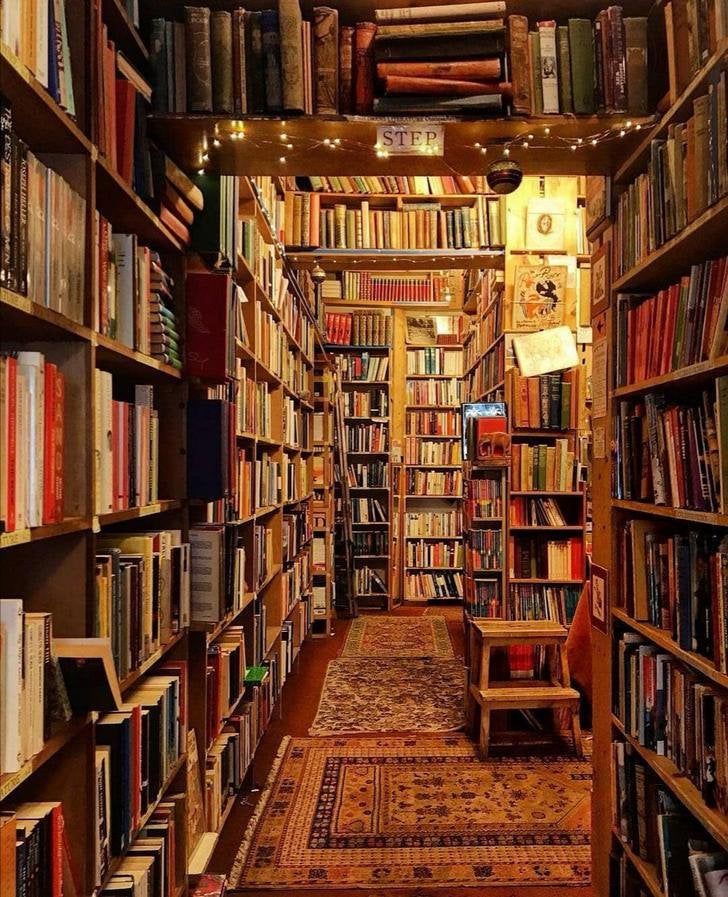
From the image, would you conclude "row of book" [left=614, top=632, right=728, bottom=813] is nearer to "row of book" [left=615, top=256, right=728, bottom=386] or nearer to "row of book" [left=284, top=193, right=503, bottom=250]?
"row of book" [left=615, top=256, right=728, bottom=386]

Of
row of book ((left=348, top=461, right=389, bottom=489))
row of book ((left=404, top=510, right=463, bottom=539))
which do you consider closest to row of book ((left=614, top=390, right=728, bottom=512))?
row of book ((left=348, top=461, right=389, bottom=489))

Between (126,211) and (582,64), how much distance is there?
120 centimetres

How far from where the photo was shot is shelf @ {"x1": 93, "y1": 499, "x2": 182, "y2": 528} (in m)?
1.34

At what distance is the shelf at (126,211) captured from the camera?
137cm

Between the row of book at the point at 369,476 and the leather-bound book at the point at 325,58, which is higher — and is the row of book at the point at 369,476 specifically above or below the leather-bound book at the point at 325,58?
below

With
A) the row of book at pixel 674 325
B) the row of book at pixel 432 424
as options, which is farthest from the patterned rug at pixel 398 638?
the row of book at pixel 674 325

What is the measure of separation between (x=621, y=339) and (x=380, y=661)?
131 inches

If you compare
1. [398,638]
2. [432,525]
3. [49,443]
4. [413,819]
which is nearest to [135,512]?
[49,443]

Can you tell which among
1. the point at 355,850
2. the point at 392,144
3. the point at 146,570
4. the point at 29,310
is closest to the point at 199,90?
the point at 392,144

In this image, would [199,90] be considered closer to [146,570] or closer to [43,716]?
[146,570]

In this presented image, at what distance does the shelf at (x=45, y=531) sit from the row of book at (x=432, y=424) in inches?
225

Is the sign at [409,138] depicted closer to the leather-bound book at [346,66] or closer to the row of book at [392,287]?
the leather-bound book at [346,66]

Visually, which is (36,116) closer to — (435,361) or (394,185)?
(394,185)

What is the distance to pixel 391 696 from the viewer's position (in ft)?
13.0
